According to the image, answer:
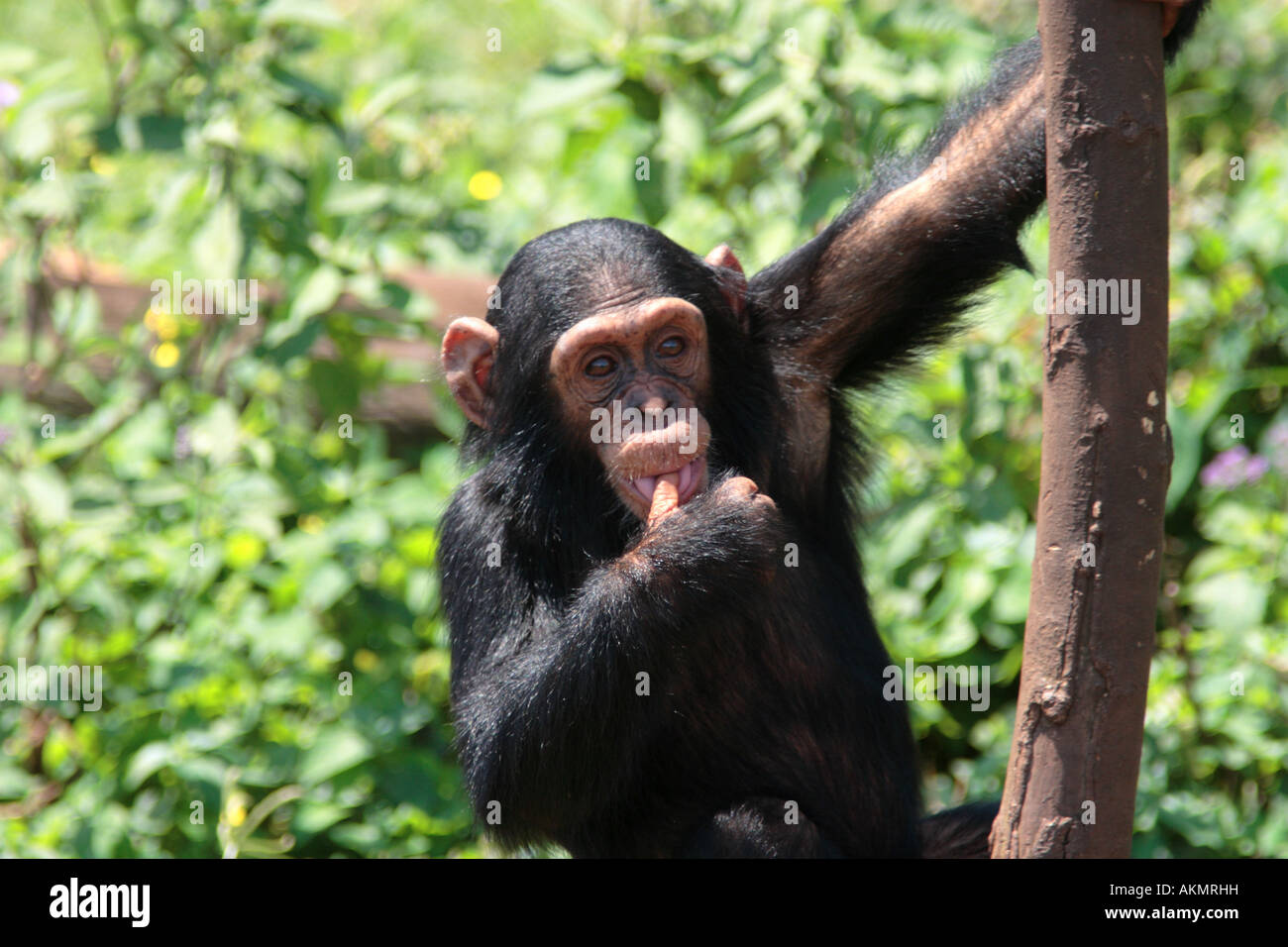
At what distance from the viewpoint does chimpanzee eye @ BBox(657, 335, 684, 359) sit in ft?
15.4

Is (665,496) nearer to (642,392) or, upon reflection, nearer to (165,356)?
(642,392)

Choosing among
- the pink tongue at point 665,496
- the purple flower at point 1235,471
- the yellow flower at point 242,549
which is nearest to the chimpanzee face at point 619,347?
the pink tongue at point 665,496

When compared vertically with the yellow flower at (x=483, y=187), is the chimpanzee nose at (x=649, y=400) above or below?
below

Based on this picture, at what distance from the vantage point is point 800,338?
5.00 meters

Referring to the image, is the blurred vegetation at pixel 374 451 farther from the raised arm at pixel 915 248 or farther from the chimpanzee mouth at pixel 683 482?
the chimpanzee mouth at pixel 683 482

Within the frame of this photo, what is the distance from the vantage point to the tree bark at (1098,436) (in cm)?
339

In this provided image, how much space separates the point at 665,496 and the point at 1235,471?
3356mm

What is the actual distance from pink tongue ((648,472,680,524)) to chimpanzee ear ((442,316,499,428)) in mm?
863

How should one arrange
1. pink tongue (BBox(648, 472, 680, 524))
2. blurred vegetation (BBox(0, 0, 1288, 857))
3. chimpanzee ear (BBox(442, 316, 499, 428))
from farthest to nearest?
blurred vegetation (BBox(0, 0, 1288, 857))
chimpanzee ear (BBox(442, 316, 499, 428))
pink tongue (BBox(648, 472, 680, 524))

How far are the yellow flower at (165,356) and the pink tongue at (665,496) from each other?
4335mm

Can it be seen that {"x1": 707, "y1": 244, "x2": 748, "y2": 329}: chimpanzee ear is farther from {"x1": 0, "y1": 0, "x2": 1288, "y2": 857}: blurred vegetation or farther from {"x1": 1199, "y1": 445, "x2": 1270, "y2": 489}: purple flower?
{"x1": 1199, "y1": 445, "x2": 1270, "y2": 489}: purple flower

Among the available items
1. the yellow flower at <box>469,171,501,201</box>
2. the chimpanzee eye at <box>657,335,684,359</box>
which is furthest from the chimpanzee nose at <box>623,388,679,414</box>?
the yellow flower at <box>469,171,501,201</box>

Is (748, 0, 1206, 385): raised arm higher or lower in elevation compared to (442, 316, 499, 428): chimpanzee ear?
higher

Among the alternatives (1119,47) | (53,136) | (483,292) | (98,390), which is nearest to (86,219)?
(53,136)
